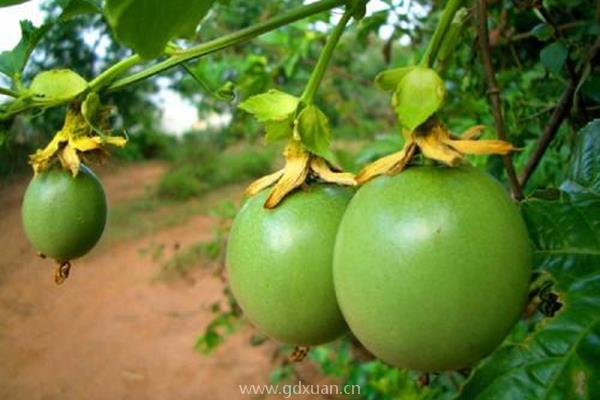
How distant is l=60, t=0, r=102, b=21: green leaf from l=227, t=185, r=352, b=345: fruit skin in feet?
1.29

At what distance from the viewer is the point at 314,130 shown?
2.52ft

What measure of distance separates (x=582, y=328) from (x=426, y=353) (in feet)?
0.69

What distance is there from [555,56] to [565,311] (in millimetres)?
583

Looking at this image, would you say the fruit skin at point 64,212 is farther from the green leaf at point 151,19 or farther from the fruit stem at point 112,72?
the green leaf at point 151,19

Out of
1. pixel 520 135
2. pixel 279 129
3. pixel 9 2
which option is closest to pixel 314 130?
pixel 279 129

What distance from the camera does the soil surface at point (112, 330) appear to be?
3.71 m

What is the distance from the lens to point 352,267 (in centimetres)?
61

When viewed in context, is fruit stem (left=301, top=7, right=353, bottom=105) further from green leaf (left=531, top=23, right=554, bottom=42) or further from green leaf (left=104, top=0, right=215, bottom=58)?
green leaf (left=531, top=23, right=554, bottom=42)

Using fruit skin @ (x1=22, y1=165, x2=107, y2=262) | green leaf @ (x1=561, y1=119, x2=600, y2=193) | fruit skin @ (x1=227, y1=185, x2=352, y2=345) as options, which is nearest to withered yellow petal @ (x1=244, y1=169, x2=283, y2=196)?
fruit skin @ (x1=227, y1=185, x2=352, y2=345)

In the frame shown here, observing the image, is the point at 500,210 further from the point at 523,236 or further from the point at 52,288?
the point at 52,288

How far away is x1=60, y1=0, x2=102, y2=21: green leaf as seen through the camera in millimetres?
867

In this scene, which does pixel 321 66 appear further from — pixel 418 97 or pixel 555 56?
pixel 555 56

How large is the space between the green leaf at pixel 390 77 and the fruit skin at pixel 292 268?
139 millimetres

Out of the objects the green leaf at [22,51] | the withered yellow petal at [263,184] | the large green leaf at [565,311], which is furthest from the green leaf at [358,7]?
the green leaf at [22,51]
